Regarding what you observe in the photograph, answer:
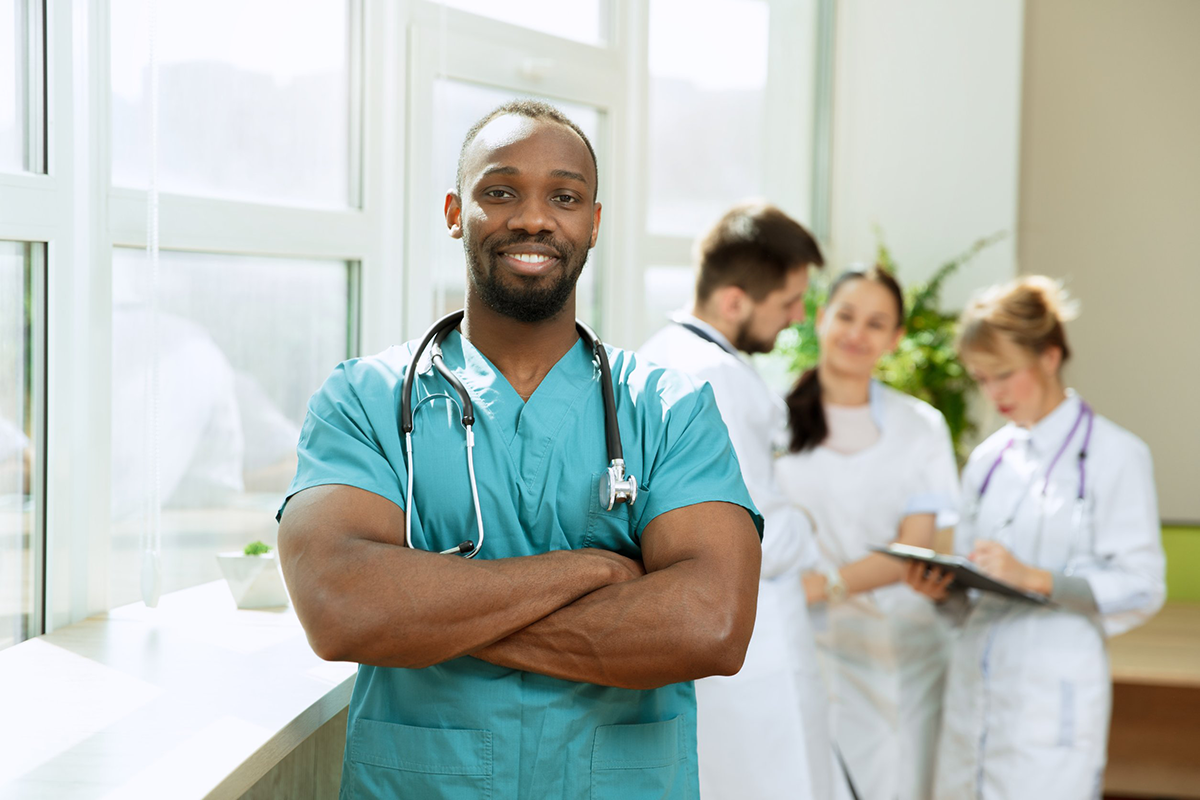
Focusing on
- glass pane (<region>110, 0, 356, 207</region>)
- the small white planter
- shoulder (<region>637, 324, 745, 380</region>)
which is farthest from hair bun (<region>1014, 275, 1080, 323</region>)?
the small white planter

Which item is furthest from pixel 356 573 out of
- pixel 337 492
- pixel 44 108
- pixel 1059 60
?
pixel 1059 60

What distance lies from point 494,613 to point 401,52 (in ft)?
5.04

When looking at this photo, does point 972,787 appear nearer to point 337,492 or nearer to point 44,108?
point 337,492

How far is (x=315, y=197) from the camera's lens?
7.21 feet

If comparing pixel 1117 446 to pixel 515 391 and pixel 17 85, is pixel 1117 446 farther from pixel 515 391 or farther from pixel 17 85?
pixel 17 85

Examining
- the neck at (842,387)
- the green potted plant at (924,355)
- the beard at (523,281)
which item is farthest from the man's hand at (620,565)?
the green potted plant at (924,355)

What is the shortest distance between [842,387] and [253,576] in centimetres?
164

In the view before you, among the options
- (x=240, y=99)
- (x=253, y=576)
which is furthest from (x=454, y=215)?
(x=240, y=99)

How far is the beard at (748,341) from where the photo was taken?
2.27m

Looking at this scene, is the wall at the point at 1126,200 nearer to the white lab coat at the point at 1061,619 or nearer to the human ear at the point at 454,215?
the white lab coat at the point at 1061,619

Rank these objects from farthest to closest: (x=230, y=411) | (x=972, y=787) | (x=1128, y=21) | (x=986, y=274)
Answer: (x=1128, y=21)
(x=986, y=274)
(x=972, y=787)
(x=230, y=411)

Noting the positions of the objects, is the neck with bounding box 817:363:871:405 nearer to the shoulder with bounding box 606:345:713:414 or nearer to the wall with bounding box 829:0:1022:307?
the wall with bounding box 829:0:1022:307

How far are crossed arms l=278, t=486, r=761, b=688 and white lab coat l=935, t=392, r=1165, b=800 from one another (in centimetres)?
140

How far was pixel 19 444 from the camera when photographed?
1.55m
